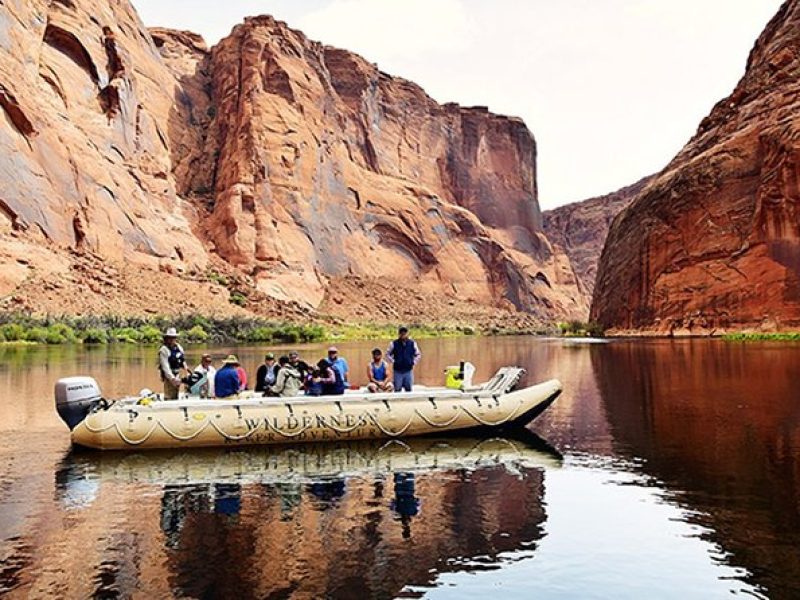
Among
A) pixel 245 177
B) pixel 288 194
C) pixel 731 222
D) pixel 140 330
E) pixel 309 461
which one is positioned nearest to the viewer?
pixel 309 461

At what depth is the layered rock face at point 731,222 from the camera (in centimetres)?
6372

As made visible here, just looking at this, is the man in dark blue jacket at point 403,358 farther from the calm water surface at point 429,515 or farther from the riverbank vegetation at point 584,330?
the riverbank vegetation at point 584,330

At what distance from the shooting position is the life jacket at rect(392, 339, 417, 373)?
17.6 metres

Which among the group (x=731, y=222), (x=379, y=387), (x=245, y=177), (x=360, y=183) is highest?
(x=360, y=183)

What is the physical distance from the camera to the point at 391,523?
10.4 m

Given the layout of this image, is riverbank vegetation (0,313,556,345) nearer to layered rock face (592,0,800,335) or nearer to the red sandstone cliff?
the red sandstone cliff

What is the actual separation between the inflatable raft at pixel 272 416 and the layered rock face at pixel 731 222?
167 ft

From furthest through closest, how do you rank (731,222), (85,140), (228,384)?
(85,140), (731,222), (228,384)

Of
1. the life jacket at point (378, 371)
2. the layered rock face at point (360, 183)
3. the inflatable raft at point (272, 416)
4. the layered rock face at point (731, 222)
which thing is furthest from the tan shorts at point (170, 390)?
the layered rock face at point (360, 183)

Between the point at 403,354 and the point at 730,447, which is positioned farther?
the point at 403,354

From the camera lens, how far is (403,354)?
17.7 meters

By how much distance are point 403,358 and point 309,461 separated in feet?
12.2

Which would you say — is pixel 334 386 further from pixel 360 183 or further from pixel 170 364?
pixel 360 183

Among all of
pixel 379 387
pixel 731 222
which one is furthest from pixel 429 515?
pixel 731 222
